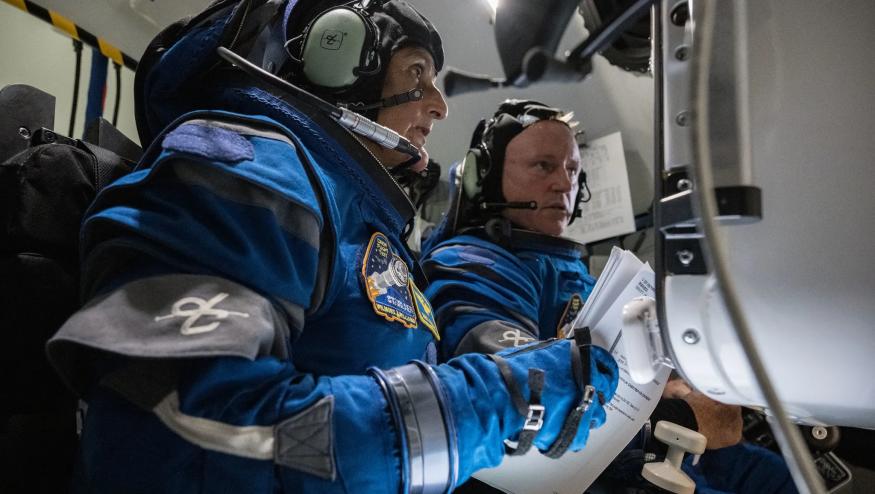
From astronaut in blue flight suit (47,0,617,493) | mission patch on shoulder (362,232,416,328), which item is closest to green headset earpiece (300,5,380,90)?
astronaut in blue flight suit (47,0,617,493)

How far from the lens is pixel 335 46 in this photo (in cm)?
95

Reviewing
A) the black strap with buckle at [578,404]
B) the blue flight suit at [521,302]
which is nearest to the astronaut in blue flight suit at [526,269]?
the blue flight suit at [521,302]

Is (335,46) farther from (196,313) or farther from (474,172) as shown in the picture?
(474,172)

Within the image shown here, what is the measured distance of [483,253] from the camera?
61.7 inches

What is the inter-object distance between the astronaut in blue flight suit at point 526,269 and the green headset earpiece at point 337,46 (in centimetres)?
68

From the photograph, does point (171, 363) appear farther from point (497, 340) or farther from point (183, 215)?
point (497, 340)

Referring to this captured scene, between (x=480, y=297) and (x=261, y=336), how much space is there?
92 cm

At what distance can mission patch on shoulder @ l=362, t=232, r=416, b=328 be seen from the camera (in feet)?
2.54

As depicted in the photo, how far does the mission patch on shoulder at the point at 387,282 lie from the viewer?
77 cm

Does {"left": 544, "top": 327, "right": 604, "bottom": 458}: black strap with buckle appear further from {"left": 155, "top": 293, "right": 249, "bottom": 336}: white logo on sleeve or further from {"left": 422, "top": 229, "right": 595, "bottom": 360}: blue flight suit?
{"left": 155, "top": 293, "right": 249, "bottom": 336}: white logo on sleeve

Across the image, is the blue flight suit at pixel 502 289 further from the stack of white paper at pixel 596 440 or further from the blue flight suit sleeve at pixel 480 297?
the stack of white paper at pixel 596 440

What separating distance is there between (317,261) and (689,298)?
18.1 inches

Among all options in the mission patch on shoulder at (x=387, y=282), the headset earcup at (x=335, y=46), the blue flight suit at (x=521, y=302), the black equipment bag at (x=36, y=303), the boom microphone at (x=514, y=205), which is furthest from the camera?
the boom microphone at (x=514, y=205)

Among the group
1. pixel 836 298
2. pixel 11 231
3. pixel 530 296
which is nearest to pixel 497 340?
pixel 530 296
